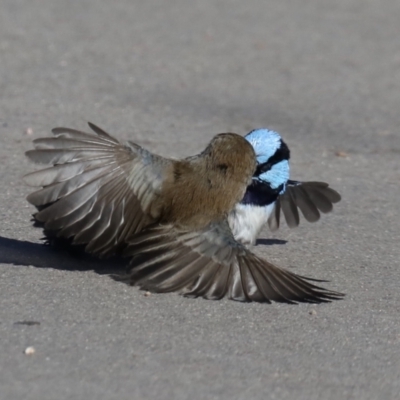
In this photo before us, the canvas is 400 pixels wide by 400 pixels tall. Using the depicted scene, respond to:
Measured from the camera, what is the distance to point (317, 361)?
4.70 metres

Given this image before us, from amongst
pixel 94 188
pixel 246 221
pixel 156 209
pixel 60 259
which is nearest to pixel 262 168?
pixel 246 221

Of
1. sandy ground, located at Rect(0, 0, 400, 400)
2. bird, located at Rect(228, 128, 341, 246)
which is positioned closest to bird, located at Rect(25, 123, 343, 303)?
sandy ground, located at Rect(0, 0, 400, 400)

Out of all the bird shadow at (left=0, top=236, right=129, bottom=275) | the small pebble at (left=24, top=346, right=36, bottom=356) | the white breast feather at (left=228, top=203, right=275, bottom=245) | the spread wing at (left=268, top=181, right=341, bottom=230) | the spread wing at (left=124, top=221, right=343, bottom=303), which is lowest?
the small pebble at (left=24, top=346, right=36, bottom=356)

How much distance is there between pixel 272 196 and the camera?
245 inches

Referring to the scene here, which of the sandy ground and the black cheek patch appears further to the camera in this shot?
the black cheek patch

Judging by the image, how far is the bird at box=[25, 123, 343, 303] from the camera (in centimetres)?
538

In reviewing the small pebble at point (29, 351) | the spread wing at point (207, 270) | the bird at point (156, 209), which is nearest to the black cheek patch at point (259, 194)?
the bird at point (156, 209)

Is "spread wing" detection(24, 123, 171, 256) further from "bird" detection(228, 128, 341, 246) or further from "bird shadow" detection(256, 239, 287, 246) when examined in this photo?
"bird shadow" detection(256, 239, 287, 246)

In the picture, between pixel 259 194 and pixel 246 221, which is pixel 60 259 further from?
pixel 259 194

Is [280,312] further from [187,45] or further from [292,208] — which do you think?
[187,45]

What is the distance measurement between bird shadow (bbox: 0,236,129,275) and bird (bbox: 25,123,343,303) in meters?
0.18

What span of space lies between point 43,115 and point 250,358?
4.90 metres

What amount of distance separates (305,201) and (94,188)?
1642 millimetres

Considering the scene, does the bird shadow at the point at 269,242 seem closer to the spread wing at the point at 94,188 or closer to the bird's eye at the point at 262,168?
the bird's eye at the point at 262,168
